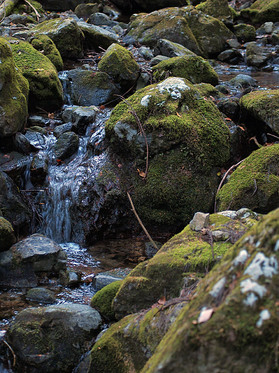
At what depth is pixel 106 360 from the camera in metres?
2.88

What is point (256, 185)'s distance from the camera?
5.26m

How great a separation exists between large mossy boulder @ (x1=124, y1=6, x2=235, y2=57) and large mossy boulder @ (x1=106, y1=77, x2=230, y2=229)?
7315 mm

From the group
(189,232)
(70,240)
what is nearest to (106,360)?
(189,232)

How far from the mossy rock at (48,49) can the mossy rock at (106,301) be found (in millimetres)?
→ 7220

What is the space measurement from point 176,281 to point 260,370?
165 centimetres

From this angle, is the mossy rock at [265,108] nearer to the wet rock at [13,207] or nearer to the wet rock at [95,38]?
the wet rock at [13,207]

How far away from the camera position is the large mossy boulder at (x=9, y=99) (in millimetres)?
6449

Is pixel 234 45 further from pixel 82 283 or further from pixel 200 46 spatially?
pixel 82 283

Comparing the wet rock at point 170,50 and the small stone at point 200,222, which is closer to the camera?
the small stone at point 200,222

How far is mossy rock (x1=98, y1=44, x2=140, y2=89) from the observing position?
29.1ft

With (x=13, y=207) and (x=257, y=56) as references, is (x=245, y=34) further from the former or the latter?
(x=13, y=207)

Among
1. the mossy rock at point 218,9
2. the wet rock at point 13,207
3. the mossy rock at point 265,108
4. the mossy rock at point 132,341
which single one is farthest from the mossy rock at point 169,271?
the mossy rock at point 218,9

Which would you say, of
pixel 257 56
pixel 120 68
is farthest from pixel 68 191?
pixel 257 56

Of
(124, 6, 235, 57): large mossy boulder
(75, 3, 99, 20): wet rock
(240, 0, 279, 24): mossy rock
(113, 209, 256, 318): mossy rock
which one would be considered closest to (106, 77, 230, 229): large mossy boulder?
(113, 209, 256, 318): mossy rock
